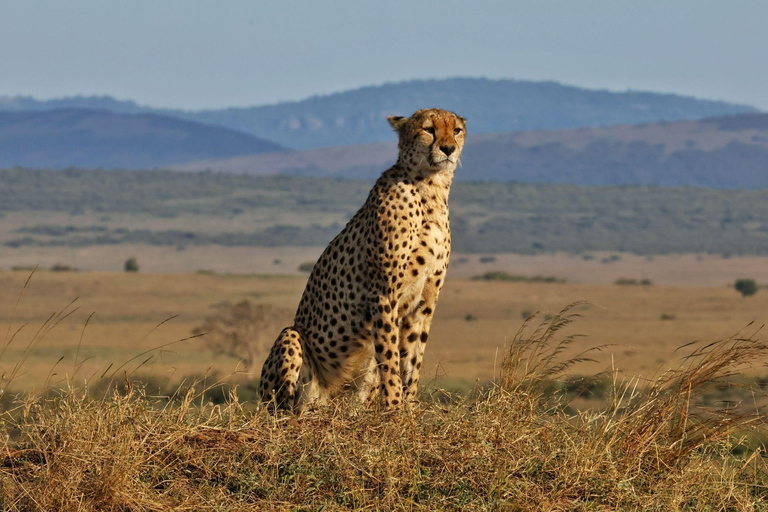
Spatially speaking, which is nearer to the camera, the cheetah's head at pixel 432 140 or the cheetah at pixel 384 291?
the cheetah at pixel 384 291

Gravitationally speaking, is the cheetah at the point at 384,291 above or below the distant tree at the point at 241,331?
above

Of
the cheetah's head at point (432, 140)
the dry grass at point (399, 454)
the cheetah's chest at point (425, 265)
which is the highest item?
the cheetah's head at point (432, 140)

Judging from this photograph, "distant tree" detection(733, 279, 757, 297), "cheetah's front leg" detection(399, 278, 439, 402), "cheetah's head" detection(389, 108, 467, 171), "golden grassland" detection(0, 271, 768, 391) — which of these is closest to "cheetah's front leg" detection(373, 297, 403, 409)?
"cheetah's front leg" detection(399, 278, 439, 402)

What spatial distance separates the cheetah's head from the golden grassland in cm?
2760

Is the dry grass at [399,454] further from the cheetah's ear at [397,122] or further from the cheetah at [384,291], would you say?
the cheetah's ear at [397,122]

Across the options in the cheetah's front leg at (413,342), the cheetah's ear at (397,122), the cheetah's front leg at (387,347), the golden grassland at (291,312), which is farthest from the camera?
the golden grassland at (291,312)

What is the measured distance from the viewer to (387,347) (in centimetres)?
476

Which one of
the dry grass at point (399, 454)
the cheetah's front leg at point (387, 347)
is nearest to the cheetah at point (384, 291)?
the cheetah's front leg at point (387, 347)

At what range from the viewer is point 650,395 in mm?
4371

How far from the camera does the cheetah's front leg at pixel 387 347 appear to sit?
15.6ft

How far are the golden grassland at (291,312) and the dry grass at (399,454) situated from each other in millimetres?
28135

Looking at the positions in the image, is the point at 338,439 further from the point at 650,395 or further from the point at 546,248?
the point at 546,248

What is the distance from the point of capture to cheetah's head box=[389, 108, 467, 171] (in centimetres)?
490

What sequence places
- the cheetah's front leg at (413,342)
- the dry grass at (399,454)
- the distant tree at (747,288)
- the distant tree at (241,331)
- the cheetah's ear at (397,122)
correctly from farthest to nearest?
the distant tree at (747,288) → the distant tree at (241,331) → the cheetah's ear at (397,122) → the cheetah's front leg at (413,342) → the dry grass at (399,454)
